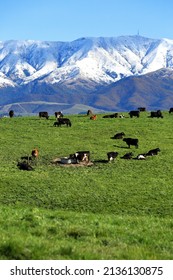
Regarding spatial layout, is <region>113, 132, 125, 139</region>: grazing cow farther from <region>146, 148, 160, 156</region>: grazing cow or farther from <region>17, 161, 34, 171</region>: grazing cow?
<region>17, 161, 34, 171</region>: grazing cow

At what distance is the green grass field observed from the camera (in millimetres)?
13555

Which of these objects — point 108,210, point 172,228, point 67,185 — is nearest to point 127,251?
point 172,228

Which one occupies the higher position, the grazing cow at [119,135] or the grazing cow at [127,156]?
the grazing cow at [119,135]

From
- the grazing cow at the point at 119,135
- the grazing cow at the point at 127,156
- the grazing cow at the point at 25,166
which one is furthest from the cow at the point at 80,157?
the grazing cow at the point at 119,135

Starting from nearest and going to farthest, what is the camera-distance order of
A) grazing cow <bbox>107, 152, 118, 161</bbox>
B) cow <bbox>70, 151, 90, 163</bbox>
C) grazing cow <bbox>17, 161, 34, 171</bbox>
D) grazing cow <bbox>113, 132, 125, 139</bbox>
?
1. grazing cow <bbox>17, 161, 34, 171</bbox>
2. cow <bbox>70, 151, 90, 163</bbox>
3. grazing cow <bbox>107, 152, 118, 161</bbox>
4. grazing cow <bbox>113, 132, 125, 139</bbox>

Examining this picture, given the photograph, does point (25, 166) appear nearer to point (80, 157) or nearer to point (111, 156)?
point (80, 157)

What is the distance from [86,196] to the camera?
2811 centimetres

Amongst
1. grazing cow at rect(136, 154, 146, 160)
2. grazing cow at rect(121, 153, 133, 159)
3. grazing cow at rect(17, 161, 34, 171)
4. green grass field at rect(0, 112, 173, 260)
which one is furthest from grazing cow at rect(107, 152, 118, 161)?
grazing cow at rect(17, 161, 34, 171)

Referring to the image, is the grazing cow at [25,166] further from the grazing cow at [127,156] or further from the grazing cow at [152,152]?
the grazing cow at [152,152]

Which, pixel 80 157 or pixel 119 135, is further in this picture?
pixel 119 135

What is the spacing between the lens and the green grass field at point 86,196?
534 inches

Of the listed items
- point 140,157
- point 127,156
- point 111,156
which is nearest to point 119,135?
point 127,156

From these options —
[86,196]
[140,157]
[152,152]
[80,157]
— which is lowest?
[86,196]
